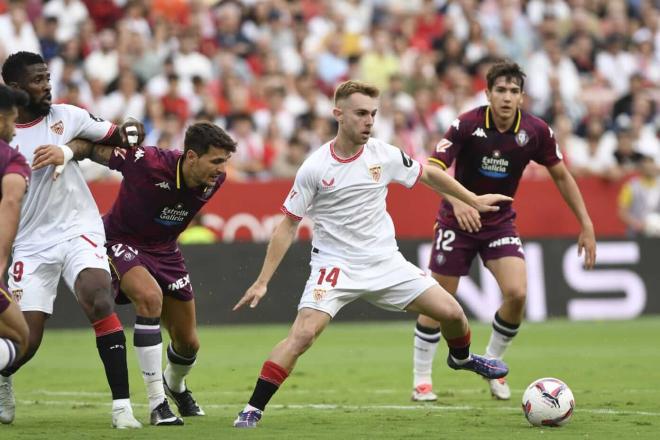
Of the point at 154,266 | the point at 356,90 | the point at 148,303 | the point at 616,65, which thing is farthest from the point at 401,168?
the point at 616,65

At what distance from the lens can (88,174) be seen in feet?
65.7

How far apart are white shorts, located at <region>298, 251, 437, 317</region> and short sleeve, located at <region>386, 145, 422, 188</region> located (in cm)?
60

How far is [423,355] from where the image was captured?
477 inches

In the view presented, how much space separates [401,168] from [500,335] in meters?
2.53

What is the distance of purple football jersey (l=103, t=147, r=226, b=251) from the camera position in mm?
10219

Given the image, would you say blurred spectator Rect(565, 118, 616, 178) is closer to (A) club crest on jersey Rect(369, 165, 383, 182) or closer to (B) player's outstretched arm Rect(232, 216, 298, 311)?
(A) club crest on jersey Rect(369, 165, 383, 182)

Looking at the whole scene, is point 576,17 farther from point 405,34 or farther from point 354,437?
point 354,437

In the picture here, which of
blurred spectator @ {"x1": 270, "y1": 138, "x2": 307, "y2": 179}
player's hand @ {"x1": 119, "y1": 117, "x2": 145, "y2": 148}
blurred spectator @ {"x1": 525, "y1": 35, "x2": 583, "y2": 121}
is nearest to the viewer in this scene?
player's hand @ {"x1": 119, "y1": 117, "x2": 145, "y2": 148}

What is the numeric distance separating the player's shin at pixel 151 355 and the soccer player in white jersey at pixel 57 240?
239 millimetres

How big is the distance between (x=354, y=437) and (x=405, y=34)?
17.2 meters

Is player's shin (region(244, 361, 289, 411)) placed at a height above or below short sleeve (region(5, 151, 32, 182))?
below

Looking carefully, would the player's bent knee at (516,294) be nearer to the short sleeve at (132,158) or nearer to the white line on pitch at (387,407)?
the white line on pitch at (387,407)

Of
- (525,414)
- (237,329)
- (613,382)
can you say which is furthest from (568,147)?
(525,414)

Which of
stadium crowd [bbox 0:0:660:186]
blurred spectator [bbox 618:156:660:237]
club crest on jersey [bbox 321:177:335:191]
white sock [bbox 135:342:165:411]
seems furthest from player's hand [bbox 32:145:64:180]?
blurred spectator [bbox 618:156:660:237]
